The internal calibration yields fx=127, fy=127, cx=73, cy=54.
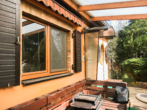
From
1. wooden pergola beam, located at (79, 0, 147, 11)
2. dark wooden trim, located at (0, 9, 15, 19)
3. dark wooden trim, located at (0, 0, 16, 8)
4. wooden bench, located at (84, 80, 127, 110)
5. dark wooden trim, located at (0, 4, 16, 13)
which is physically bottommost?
wooden bench, located at (84, 80, 127, 110)

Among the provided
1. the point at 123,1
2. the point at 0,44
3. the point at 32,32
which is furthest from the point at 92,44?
the point at 0,44

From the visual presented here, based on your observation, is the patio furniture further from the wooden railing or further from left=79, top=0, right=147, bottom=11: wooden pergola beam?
left=79, top=0, right=147, bottom=11: wooden pergola beam

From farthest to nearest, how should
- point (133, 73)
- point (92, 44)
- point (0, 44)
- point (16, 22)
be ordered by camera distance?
1. point (133, 73)
2. point (92, 44)
3. point (16, 22)
4. point (0, 44)

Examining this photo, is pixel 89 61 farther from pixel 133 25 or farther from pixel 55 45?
pixel 133 25

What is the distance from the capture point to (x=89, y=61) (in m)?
4.91

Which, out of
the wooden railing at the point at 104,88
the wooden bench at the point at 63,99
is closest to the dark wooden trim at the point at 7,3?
the wooden bench at the point at 63,99

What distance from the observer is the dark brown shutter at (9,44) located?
1747 mm

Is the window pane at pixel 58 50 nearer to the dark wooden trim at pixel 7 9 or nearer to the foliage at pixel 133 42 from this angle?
the dark wooden trim at pixel 7 9

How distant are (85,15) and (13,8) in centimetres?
298

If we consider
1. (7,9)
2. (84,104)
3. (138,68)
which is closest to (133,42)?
(138,68)

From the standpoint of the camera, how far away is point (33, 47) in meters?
2.61

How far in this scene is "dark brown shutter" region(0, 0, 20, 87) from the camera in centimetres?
175

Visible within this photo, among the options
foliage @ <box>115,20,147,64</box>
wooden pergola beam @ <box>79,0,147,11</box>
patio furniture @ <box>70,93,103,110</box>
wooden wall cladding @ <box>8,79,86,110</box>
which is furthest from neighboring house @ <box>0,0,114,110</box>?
foliage @ <box>115,20,147,64</box>

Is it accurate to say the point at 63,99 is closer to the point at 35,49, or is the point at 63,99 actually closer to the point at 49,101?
the point at 49,101
